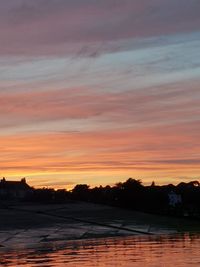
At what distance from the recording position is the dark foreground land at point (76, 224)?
2032 inches

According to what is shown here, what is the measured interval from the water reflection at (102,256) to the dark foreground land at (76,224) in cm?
537

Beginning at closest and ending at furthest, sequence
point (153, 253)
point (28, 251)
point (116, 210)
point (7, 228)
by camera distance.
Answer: point (153, 253), point (28, 251), point (7, 228), point (116, 210)

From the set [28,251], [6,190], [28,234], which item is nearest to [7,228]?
[28,234]

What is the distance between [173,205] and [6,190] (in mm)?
57703

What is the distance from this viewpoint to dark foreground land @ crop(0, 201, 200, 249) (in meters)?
51.6

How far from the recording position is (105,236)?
53531 millimetres

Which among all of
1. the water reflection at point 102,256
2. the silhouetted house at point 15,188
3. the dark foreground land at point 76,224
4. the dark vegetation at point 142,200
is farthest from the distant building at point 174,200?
the water reflection at point 102,256

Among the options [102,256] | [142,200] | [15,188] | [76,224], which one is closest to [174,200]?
[142,200]

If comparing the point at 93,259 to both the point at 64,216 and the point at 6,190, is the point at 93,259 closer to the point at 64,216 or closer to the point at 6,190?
the point at 64,216

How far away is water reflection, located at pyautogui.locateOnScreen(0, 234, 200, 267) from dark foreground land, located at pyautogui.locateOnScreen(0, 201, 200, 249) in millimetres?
5368

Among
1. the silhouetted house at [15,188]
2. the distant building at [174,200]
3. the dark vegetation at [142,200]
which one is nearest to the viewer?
the dark vegetation at [142,200]

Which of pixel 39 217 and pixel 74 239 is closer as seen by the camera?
pixel 74 239

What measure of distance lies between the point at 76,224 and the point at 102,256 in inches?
1081

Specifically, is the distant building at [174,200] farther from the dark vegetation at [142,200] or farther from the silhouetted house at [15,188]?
the silhouetted house at [15,188]
